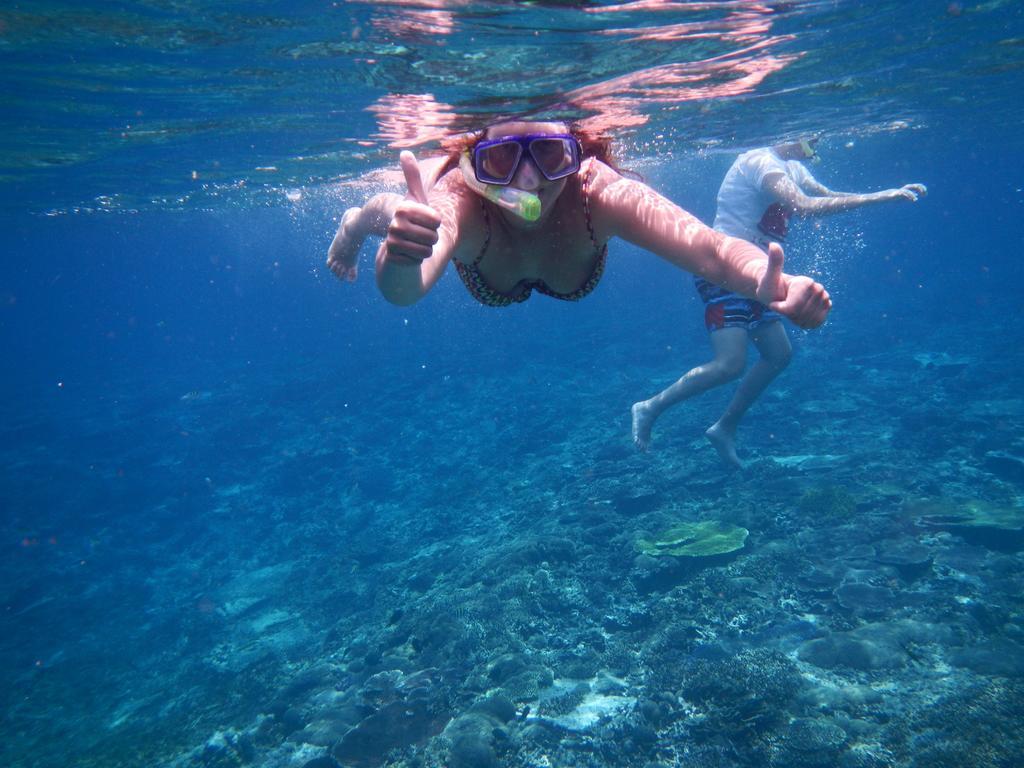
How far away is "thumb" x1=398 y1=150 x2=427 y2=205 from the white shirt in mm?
6612

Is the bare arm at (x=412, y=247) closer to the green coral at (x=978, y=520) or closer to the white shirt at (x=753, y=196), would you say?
the white shirt at (x=753, y=196)

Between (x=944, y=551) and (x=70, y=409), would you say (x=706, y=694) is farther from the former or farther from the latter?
(x=70, y=409)

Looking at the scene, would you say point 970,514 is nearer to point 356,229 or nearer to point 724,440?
point 724,440

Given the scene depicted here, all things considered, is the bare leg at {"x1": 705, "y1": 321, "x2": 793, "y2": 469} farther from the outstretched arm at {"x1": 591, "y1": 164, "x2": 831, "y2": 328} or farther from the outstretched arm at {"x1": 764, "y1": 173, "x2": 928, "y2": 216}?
the outstretched arm at {"x1": 591, "y1": 164, "x2": 831, "y2": 328}

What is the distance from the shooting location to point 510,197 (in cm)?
263

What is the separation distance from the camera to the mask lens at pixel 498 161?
285 cm

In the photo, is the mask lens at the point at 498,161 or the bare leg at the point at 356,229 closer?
the mask lens at the point at 498,161

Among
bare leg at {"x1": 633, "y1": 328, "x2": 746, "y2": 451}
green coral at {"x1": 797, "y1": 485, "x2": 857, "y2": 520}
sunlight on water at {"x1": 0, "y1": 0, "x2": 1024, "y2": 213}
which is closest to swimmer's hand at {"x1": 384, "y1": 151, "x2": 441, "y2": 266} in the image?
sunlight on water at {"x1": 0, "y1": 0, "x2": 1024, "y2": 213}

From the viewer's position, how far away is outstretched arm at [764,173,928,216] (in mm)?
5922

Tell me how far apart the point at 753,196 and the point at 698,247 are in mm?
5929

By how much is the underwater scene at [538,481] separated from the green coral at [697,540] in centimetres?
8

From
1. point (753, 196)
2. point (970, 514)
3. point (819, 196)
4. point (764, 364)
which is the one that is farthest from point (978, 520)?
point (753, 196)

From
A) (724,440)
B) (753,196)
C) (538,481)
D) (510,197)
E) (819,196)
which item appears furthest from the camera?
(538,481)

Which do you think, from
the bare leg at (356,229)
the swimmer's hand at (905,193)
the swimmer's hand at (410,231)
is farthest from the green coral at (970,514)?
the swimmer's hand at (410,231)
